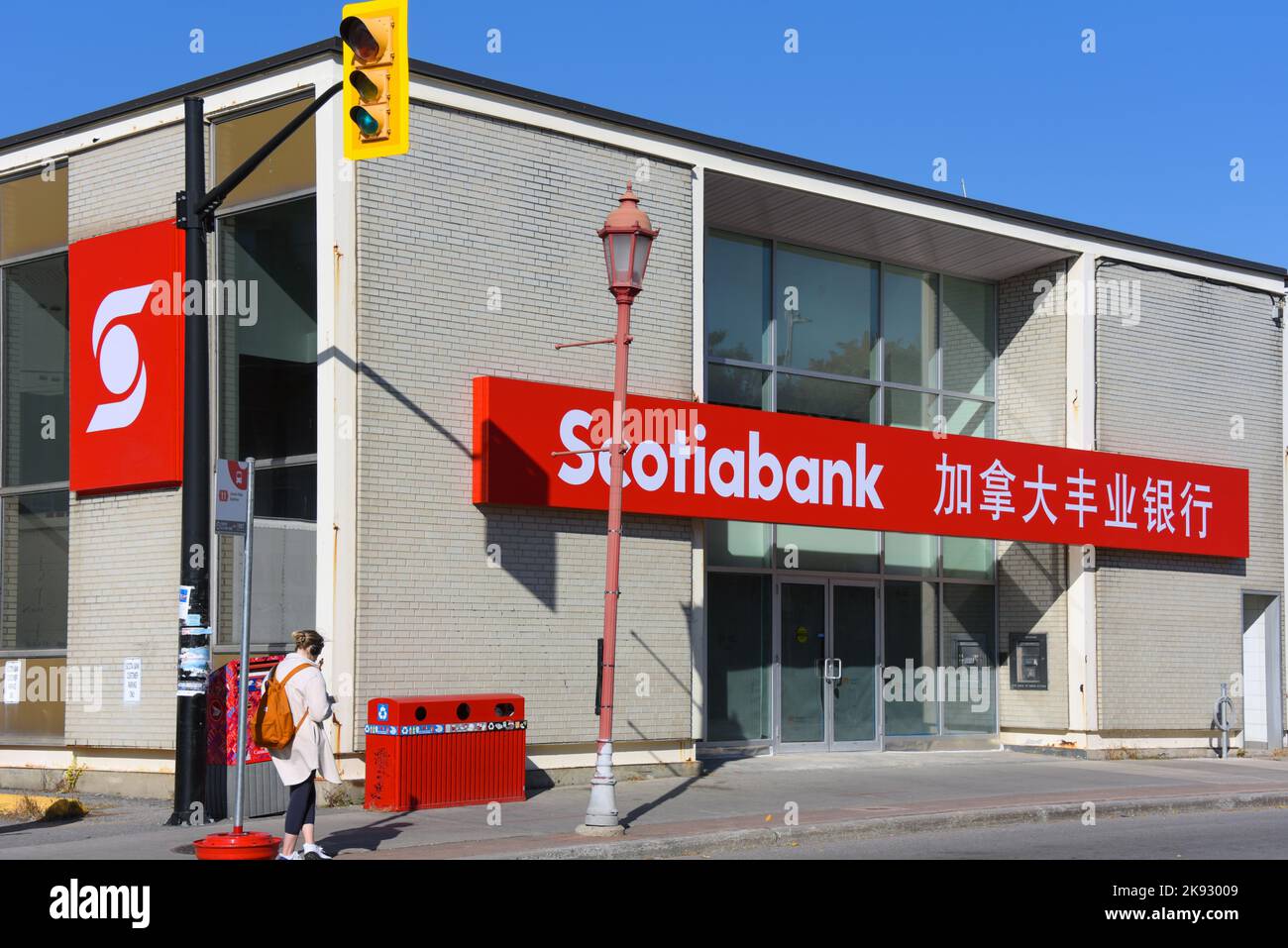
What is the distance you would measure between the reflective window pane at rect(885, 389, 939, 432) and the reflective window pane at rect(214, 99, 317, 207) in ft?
33.5

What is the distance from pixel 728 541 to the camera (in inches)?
819

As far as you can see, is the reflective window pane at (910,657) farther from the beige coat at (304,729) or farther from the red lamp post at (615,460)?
the beige coat at (304,729)

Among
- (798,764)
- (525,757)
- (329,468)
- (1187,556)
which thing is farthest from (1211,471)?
(329,468)

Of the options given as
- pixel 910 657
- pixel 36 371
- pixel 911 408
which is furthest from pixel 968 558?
pixel 36 371

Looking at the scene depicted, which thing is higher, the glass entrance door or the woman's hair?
the woman's hair

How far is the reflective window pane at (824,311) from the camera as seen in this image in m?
21.8

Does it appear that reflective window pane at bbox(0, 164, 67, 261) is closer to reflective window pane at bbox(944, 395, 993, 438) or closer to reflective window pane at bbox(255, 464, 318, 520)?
reflective window pane at bbox(255, 464, 318, 520)

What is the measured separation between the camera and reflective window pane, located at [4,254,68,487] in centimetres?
1855

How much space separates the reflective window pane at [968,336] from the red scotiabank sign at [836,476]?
2306mm

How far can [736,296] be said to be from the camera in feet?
69.6

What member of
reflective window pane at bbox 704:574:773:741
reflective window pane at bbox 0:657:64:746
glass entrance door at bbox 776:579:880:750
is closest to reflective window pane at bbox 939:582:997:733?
glass entrance door at bbox 776:579:880:750

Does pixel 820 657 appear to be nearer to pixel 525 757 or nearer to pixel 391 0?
pixel 525 757

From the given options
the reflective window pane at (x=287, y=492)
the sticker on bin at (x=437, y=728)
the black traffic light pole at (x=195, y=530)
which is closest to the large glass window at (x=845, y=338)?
the reflective window pane at (x=287, y=492)

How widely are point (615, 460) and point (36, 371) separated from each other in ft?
29.7
